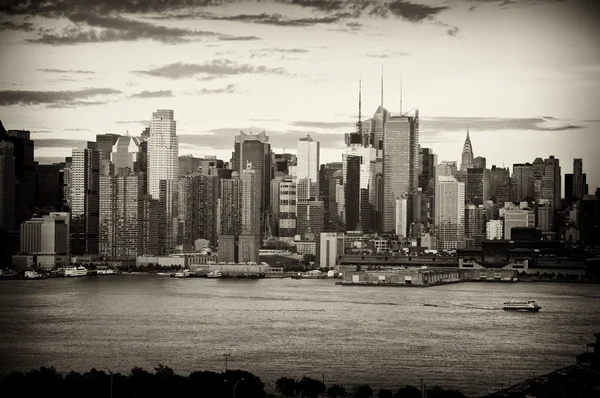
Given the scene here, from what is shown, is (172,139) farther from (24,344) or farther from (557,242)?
(24,344)

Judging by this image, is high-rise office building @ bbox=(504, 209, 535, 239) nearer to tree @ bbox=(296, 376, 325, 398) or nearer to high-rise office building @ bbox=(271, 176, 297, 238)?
high-rise office building @ bbox=(271, 176, 297, 238)

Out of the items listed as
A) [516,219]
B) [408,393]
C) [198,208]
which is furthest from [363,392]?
[198,208]

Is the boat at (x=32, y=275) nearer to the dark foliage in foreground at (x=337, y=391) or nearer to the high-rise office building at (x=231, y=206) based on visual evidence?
the high-rise office building at (x=231, y=206)

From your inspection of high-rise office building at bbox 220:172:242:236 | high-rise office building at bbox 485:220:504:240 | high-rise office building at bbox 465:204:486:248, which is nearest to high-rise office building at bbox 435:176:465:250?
high-rise office building at bbox 465:204:486:248

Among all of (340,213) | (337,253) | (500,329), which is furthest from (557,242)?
(500,329)

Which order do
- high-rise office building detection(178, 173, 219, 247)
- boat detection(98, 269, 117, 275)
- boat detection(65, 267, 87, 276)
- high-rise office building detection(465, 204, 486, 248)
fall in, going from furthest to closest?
high-rise office building detection(465, 204, 486, 248) → high-rise office building detection(178, 173, 219, 247) → boat detection(98, 269, 117, 275) → boat detection(65, 267, 87, 276)

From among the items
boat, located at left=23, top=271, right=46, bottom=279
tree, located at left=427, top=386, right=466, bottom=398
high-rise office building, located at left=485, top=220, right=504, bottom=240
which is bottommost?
boat, located at left=23, top=271, right=46, bottom=279
